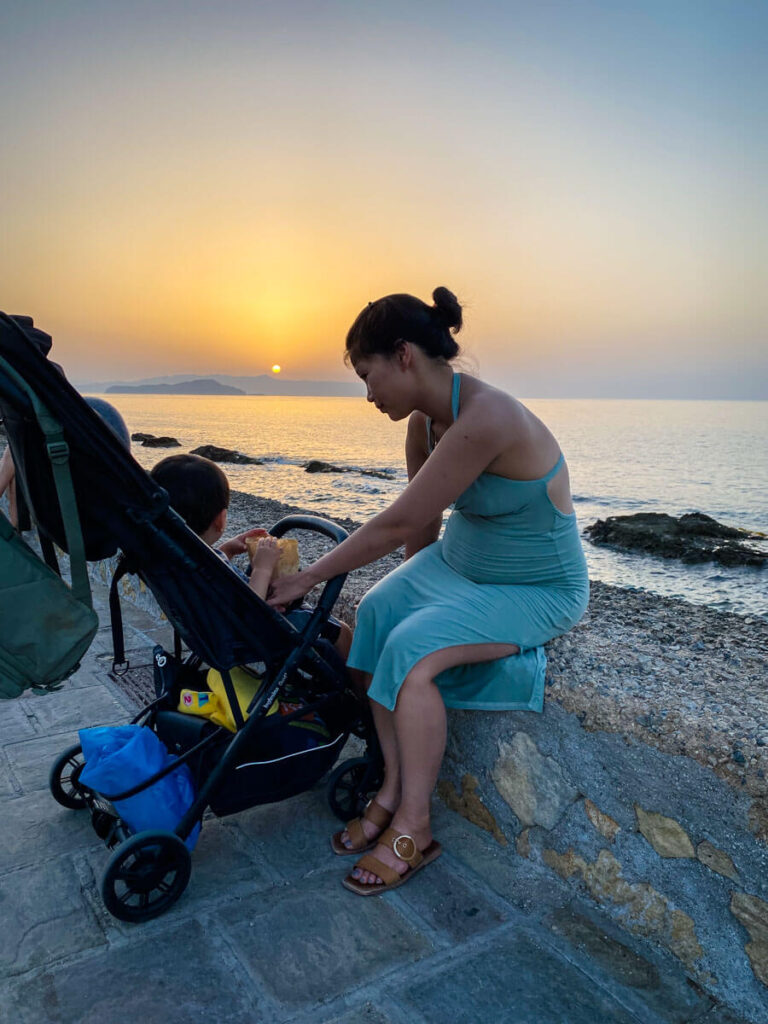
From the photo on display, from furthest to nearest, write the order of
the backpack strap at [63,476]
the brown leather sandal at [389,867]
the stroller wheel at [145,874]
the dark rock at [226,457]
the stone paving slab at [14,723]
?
the dark rock at [226,457] < the stone paving slab at [14,723] < the brown leather sandal at [389,867] < the stroller wheel at [145,874] < the backpack strap at [63,476]

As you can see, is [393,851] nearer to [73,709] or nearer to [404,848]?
[404,848]

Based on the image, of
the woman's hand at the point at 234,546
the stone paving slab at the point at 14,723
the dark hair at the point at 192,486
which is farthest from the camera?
the stone paving slab at the point at 14,723

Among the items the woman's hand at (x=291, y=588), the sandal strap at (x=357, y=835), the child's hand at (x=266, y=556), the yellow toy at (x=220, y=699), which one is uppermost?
the child's hand at (x=266, y=556)

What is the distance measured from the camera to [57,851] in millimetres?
2502

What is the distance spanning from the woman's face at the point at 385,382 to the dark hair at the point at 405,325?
3 cm

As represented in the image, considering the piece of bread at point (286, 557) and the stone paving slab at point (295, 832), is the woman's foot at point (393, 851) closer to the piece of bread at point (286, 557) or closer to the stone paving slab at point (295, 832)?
the stone paving slab at point (295, 832)

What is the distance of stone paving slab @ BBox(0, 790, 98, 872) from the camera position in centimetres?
247

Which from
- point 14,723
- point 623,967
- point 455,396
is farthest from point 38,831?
point 455,396

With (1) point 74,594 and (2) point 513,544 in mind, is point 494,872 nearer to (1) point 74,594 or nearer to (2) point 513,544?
(2) point 513,544

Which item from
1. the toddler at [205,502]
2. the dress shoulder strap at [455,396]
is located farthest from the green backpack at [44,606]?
the dress shoulder strap at [455,396]

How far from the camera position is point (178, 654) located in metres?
2.86

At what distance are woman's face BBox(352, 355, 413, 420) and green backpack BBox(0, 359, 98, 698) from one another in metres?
1.11

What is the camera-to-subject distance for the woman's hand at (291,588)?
2.48 metres

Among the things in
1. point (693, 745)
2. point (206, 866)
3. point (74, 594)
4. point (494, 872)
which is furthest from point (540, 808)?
point (74, 594)
